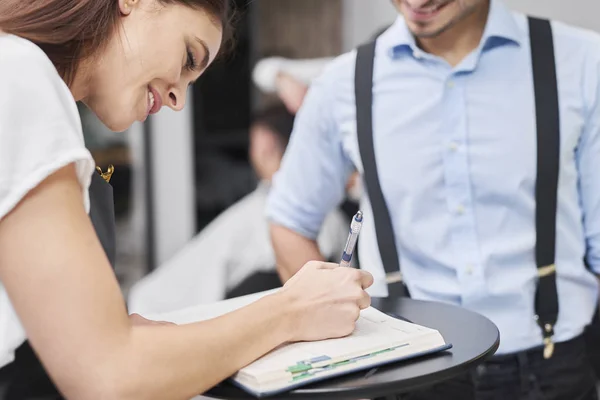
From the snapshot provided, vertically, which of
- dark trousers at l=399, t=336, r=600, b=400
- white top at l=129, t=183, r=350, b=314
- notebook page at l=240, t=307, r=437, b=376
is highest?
notebook page at l=240, t=307, r=437, b=376

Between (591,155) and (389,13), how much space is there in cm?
246

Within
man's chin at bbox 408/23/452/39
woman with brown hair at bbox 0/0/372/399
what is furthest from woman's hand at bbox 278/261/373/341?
man's chin at bbox 408/23/452/39

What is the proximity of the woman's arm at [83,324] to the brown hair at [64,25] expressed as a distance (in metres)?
0.21

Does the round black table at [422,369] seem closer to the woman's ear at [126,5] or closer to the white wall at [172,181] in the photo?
the woman's ear at [126,5]

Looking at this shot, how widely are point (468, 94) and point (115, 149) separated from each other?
9.16 ft

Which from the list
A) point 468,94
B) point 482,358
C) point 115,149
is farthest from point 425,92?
point 115,149

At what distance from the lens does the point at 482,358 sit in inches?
39.5

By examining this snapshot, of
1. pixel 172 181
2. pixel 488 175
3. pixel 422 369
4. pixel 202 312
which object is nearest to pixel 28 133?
pixel 202 312

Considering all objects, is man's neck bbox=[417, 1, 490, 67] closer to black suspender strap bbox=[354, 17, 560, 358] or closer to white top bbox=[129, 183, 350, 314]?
black suspender strap bbox=[354, 17, 560, 358]

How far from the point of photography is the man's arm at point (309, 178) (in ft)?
6.03

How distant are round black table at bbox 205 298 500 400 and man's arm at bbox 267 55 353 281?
737mm

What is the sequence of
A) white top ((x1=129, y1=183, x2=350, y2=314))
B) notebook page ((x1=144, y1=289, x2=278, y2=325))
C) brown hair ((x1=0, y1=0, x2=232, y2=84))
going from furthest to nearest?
white top ((x1=129, y1=183, x2=350, y2=314)) → notebook page ((x1=144, y1=289, x2=278, y2=325)) → brown hair ((x1=0, y1=0, x2=232, y2=84))

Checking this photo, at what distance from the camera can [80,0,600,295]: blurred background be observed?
4211 mm

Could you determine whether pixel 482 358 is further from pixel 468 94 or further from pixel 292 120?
pixel 292 120
